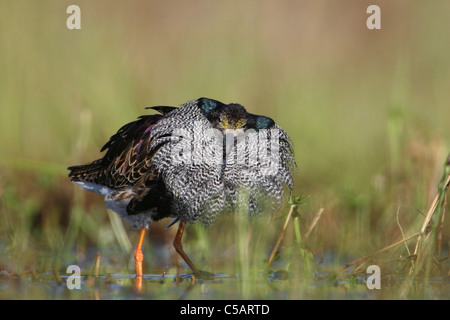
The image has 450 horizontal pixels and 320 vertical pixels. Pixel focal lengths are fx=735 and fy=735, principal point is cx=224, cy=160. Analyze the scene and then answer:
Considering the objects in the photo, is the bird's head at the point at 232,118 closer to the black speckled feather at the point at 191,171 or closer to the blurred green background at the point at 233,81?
the black speckled feather at the point at 191,171

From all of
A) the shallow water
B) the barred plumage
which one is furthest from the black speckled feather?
the shallow water

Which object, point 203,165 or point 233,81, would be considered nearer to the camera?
point 203,165

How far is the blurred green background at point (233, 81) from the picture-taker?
7.75 m

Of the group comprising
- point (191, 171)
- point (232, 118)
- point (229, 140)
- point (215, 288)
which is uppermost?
point (232, 118)

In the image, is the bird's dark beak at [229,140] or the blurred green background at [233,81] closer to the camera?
the bird's dark beak at [229,140]

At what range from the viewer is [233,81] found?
9281mm

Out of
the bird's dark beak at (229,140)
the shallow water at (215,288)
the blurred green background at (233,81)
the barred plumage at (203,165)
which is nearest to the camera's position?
the shallow water at (215,288)

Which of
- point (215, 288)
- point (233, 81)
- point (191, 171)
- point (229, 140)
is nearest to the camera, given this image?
point (229, 140)

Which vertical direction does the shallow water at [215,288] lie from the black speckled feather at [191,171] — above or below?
below

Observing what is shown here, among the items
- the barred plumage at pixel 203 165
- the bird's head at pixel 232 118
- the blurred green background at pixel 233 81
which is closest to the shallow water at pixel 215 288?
the barred plumage at pixel 203 165


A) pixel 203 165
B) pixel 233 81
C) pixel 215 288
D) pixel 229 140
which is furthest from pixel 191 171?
pixel 233 81

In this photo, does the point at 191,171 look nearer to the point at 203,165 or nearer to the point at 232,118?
the point at 203,165

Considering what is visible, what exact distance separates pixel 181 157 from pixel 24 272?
4.96 feet

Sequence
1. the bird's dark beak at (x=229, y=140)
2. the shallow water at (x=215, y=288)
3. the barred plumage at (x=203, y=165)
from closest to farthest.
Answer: the shallow water at (x=215, y=288), the bird's dark beak at (x=229, y=140), the barred plumage at (x=203, y=165)
